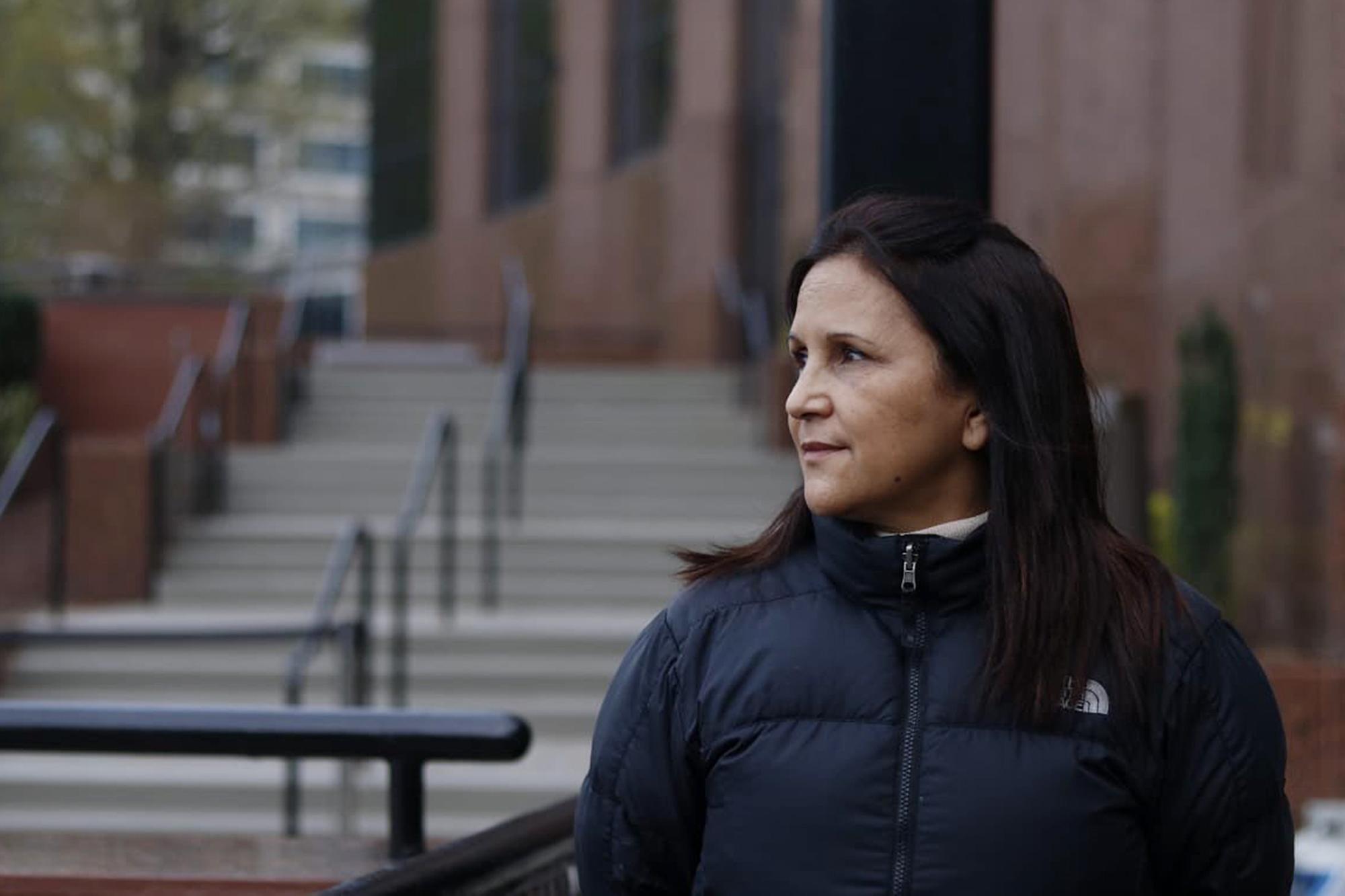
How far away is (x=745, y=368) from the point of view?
16953mm

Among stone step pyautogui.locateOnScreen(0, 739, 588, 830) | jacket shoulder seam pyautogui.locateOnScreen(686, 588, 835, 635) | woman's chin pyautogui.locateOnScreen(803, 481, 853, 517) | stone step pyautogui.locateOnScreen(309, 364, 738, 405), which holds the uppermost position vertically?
woman's chin pyautogui.locateOnScreen(803, 481, 853, 517)

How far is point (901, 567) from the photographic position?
242cm

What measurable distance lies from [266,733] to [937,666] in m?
A: 1.43

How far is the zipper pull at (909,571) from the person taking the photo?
2408 millimetres

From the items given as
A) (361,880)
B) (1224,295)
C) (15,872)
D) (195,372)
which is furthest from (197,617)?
(361,880)

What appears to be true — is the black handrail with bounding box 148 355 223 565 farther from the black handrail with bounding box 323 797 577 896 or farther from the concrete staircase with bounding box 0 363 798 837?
the black handrail with bounding box 323 797 577 896

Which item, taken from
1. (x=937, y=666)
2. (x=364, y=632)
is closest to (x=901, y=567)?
(x=937, y=666)

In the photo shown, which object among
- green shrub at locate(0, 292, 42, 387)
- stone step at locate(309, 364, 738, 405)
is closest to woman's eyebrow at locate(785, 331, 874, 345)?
stone step at locate(309, 364, 738, 405)

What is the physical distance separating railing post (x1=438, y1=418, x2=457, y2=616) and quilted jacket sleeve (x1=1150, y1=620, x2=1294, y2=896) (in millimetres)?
8967

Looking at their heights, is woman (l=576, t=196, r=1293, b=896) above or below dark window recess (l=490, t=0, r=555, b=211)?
below

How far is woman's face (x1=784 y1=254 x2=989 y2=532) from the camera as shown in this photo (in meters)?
2.47

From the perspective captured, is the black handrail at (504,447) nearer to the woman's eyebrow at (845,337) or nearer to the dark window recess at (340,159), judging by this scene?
the woman's eyebrow at (845,337)

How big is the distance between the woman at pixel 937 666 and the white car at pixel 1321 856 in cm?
379

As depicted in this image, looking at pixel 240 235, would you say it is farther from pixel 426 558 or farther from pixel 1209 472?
pixel 1209 472
